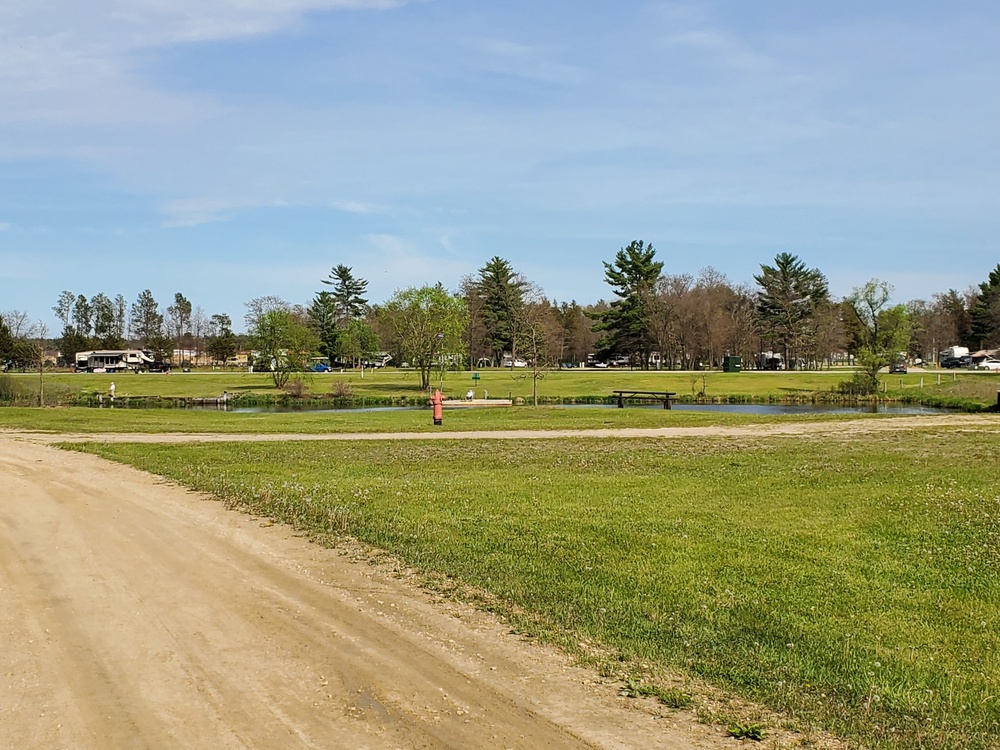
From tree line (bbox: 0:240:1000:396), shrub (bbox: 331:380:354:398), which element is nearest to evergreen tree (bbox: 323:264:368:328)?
tree line (bbox: 0:240:1000:396)

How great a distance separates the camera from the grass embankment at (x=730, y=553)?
261 inches

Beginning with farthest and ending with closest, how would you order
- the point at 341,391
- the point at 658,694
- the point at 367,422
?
the point at 341,391 < the point at 367,422 < the point at 658,694

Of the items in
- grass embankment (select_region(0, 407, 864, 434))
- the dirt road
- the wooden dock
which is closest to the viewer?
the dirt road

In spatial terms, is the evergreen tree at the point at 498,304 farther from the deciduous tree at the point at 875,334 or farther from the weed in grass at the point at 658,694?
the weed in grass at the point at 658,694

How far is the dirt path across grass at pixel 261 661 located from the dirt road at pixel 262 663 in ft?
0.06

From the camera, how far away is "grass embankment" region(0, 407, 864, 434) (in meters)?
29.4

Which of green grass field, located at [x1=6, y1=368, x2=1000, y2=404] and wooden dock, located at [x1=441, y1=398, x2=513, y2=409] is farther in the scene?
green grass field, located at [x1=6, y1=368, x2=1000, y2=404]

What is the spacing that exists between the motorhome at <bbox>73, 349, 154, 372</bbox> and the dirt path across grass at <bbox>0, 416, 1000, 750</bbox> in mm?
119978

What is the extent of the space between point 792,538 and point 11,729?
908 centimetres

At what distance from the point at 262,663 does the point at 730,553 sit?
602 cm

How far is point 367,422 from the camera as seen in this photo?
3319cm

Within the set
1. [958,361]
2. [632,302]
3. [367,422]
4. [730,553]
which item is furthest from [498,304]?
[730,553]

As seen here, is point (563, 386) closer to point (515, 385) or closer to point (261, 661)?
point (515, 385)

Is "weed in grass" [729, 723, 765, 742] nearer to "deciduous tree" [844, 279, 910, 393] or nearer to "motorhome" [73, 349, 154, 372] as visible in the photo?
"deciduous tree" [844, 279, 910, 393]
